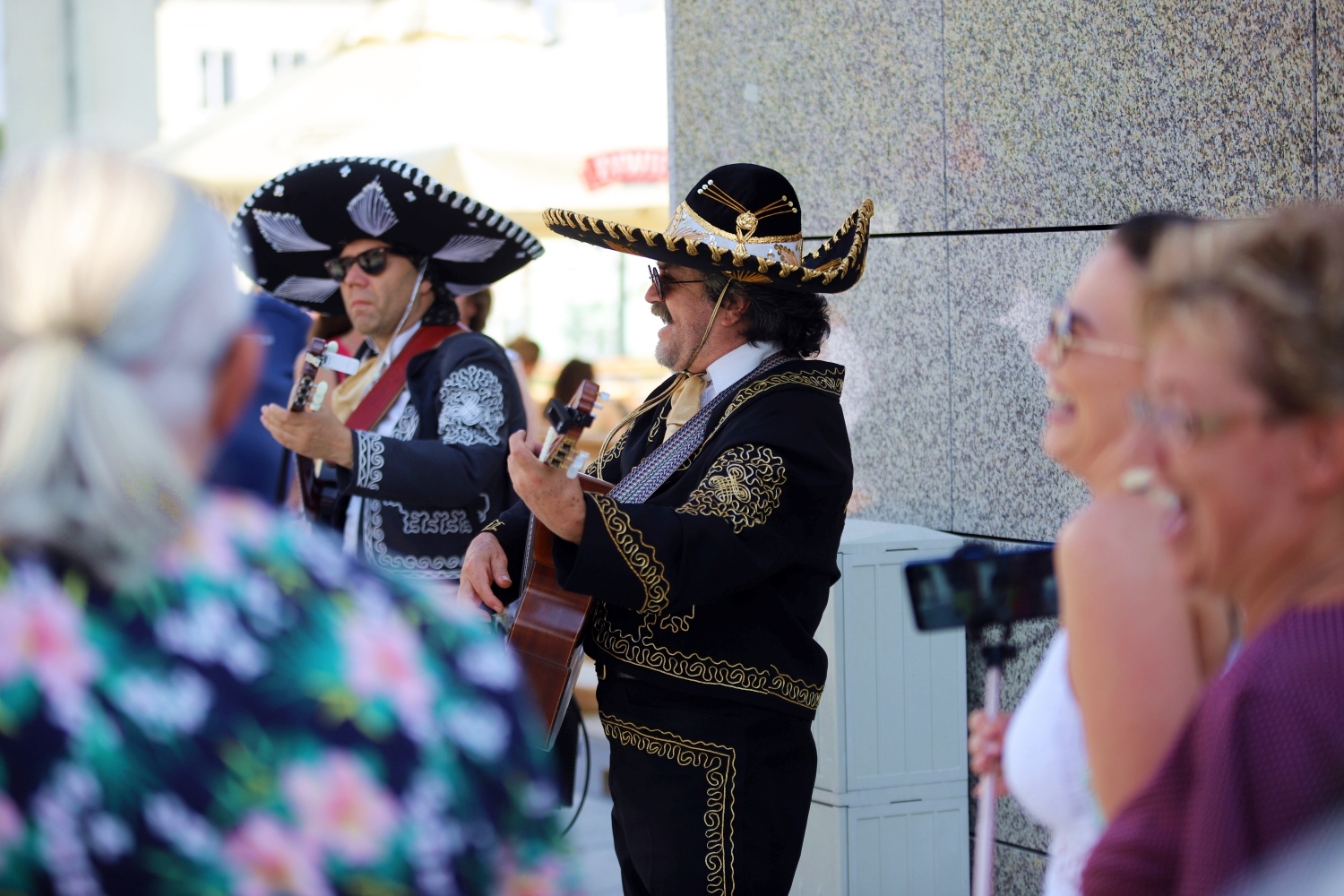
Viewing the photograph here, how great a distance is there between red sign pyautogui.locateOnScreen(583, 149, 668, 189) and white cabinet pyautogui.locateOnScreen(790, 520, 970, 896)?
12.8ft

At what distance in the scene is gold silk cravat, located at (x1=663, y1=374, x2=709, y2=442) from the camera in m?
2.98

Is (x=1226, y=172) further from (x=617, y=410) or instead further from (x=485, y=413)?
(x=617, y=410)

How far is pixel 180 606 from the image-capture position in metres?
1.05

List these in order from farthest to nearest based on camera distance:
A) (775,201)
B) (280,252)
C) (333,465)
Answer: (280,252)
(333,465)
(775,201)

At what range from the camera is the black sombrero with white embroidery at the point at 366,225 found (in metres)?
3.94

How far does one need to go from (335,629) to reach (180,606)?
114mm

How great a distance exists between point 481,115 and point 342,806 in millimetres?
6863

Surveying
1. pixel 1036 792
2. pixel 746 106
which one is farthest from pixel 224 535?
pixel 746 106

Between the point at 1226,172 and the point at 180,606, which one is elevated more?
the point at 1226,172

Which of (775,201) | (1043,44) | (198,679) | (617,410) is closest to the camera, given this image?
(198,679)

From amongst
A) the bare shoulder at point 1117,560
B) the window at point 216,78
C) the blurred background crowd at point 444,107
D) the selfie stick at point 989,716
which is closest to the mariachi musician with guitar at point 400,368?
the blurred background crowd at point 444,107

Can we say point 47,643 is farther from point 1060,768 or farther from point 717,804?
point 717,804

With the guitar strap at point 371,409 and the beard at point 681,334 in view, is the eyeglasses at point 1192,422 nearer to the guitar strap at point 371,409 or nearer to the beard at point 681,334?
the beard at point 681,334

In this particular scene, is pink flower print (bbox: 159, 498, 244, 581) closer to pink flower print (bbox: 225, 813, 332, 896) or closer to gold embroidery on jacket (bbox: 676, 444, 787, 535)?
pink flower print (bbox: 225, 813, 332, 896)
